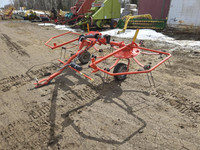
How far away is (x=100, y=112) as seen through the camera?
113 inches

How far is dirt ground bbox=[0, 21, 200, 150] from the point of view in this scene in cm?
228

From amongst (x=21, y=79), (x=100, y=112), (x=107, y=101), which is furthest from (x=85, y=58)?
(x=100, y=112)

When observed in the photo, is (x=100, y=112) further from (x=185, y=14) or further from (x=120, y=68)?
(x=185, y=14)

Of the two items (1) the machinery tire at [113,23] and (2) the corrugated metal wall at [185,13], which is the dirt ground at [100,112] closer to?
(2) the corrugated metal wall at [185,13]

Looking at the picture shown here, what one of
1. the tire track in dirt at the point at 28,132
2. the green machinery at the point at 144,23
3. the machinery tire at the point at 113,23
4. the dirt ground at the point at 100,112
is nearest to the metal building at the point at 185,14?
the green machinery at the point at 144,23

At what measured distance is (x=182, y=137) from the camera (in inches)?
91.0

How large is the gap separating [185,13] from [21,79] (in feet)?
34.8

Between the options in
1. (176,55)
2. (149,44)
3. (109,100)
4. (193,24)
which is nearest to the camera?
(109,100)

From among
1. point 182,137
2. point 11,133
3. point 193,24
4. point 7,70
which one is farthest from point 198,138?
point 193,24

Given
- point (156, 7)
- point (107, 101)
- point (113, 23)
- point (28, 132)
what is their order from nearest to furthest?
point (28, 132)
point (107, 101)
point (113, 23)
point (156, 7)

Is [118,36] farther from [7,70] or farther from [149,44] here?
[7,70]

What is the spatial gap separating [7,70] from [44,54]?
6.04 feet

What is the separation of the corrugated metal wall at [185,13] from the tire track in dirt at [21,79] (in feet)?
30.5

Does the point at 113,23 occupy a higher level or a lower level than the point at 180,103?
higher
